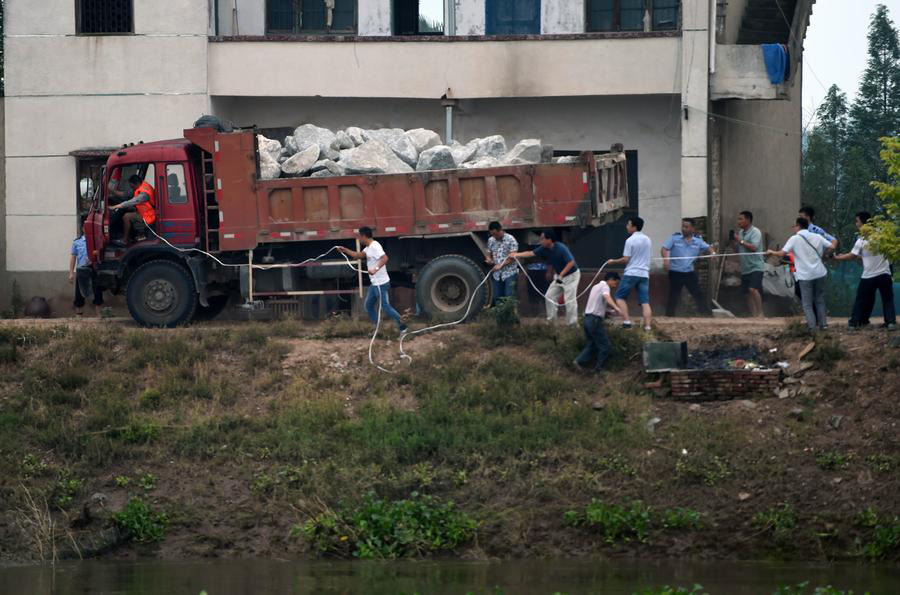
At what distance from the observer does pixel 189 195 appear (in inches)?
800

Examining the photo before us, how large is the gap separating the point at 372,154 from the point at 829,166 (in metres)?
19.2

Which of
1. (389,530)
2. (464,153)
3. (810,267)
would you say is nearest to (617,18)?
(464,153)

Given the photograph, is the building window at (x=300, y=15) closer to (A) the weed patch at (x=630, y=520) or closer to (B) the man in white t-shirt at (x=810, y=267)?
(B) the man in white t-shirt at (x=810, y=267)

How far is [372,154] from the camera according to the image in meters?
20.3

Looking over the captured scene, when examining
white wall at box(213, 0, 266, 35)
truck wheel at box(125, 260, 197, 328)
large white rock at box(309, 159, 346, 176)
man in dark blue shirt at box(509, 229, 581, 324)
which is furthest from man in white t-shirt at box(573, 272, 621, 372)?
white wall at box(213, 0, 266, 35)

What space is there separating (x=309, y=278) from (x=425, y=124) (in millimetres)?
6175

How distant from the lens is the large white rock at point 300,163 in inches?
796

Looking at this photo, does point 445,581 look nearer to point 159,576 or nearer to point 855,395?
point 159,576

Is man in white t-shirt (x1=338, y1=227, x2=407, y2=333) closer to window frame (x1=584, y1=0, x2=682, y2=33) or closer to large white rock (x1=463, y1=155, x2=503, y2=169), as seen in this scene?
large white rock (x1=463, y1=155, x2=503, y2=169)

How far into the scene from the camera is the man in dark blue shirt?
1908cm

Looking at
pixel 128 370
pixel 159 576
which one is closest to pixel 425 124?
pixel 128 370

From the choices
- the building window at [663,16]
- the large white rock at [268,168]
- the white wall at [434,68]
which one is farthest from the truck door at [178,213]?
the building window at [663,16]

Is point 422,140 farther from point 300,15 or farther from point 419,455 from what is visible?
point 419,455

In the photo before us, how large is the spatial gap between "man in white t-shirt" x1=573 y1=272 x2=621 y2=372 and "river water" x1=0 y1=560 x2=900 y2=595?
3.69m
